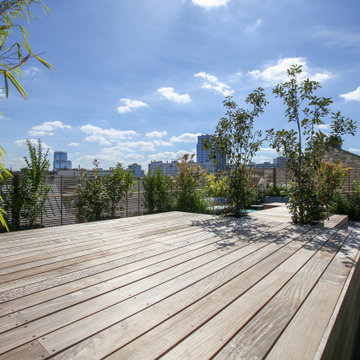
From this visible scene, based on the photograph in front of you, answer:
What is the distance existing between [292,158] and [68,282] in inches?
135

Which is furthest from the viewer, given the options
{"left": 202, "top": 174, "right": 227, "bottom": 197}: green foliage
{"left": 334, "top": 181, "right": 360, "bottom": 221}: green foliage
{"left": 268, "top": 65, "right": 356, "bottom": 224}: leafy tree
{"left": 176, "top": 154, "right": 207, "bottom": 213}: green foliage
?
{"left": 334, "top": 181, "right": 360, "bottom": 221}: green foliage

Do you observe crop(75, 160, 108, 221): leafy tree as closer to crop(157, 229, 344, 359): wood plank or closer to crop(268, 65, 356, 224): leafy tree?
crop(268, 65, 356, 224): leafy tree

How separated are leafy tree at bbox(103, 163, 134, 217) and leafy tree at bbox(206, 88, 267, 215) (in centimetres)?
198

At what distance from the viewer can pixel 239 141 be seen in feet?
14.9

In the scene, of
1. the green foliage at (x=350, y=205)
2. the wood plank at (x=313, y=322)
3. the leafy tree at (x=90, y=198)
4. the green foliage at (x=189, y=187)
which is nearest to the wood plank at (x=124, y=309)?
the wood plank at (x=313, y=322)

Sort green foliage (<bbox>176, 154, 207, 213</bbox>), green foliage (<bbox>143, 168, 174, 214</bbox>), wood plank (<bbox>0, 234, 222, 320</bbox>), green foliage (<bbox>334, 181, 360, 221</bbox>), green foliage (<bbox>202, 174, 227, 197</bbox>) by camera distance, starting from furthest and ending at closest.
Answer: green foliage (<bbox>334, 181, 360, 221</bbox>), green foliage (<bbox>143, 168, 174, 214</bbox>), green foliage (<bbox>176, 154, 207, 213</bbox>), green foliage (<bbox>202, 174, 227, 197</bbox>), wood plank (<bbox>0, 234, 222, 320</bbox>)

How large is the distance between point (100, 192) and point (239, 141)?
9.77 feet

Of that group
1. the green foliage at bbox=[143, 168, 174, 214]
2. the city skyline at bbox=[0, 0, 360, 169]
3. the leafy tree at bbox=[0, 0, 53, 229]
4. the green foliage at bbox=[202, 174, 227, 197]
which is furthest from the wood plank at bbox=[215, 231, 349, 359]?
the green foliage at bbox=[143, 168, 174, 214]

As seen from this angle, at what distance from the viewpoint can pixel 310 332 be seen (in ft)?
3.39

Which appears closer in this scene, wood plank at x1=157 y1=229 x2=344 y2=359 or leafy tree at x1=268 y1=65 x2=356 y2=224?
wood plank at x1=157 y1=229 x2=344 y2=359

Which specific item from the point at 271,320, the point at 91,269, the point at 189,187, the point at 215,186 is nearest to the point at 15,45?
the point at 91,269

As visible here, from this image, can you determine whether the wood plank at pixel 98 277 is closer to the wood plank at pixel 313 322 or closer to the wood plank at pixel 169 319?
the wood plank at pixel 169 319

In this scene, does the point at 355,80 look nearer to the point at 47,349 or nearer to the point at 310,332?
the point at 310,332

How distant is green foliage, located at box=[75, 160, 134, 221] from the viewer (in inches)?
191
